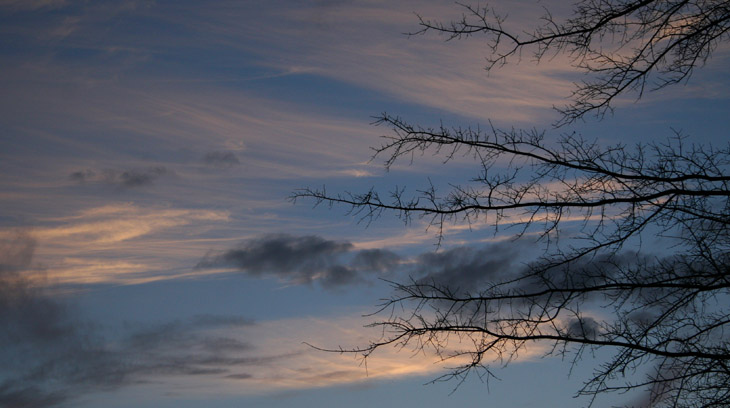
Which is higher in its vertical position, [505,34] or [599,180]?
[505,34]

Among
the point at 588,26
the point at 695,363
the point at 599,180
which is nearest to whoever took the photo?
the point at 695,363

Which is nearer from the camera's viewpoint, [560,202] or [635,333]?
[635,333]

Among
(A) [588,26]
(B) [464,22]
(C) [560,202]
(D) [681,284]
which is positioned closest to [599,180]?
(C) [560,202]

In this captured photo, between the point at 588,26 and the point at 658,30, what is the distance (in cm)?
65

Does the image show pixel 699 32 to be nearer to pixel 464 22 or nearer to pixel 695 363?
pixel 464 22

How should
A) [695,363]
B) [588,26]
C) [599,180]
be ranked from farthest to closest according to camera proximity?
[588,26]
[599,180]
[695,363]

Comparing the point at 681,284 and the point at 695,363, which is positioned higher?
the point at 681,284

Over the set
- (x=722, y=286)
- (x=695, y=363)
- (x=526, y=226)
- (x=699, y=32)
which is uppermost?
(x=699, y=32)

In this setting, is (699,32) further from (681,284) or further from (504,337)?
(504,337)

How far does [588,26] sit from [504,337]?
10.3 ft

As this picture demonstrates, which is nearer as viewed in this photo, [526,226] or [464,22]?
[526,226]

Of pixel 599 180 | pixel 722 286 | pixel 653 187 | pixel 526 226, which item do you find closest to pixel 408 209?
pixel 526 226

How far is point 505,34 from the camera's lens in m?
7.22

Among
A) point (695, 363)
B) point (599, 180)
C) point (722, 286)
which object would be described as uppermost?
point (599, 180)
